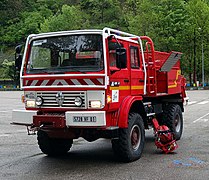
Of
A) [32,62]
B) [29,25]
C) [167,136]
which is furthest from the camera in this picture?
[29,25]

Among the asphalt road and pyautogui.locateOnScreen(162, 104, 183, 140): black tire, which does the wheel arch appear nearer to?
the asphalt road

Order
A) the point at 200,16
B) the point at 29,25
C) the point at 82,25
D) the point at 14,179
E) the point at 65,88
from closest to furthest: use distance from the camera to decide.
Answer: the point at 14,179
the point at 65,88
the point at 200,16
the point at 82,25
the point at 29,25

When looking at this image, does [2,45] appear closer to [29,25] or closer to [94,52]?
[29,25]

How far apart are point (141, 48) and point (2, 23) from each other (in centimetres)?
10186

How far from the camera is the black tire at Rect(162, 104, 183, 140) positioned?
10747 millimetres

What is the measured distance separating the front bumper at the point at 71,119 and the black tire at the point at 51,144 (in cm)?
94

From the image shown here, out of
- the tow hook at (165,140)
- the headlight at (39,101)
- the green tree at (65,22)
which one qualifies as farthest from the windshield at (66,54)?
the green tree at (65,22)

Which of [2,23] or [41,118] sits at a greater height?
[2,23]

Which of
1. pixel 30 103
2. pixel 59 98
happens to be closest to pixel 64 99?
pixel 59 98

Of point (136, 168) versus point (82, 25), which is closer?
point (136, 168)

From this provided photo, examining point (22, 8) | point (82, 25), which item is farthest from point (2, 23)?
point (82, 25)

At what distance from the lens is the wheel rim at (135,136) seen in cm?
838

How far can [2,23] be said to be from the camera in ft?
345

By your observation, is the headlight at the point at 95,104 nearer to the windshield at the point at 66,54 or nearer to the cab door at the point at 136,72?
the windshield at the point at 66,54
